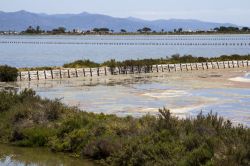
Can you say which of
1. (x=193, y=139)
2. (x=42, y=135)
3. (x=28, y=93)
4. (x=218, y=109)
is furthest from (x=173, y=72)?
(x=193, y=139)

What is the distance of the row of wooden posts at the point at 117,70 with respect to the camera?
4606cm

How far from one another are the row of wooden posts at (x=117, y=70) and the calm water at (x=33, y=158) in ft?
94.4

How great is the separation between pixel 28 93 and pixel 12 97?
69cm

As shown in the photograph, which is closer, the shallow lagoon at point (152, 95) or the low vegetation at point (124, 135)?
the low vegetation at point (124, 135)

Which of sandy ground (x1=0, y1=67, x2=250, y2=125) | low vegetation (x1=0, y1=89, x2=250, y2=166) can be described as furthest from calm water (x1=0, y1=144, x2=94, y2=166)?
sandy ground (x1=0, y1=67, x2=250, y2=125)

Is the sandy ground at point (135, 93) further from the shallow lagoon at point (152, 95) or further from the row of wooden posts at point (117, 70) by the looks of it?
the row of wooden posts at point (117, 70)

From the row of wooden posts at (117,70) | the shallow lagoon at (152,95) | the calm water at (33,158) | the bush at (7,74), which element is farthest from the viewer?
the row of wooden posts at (117,70)

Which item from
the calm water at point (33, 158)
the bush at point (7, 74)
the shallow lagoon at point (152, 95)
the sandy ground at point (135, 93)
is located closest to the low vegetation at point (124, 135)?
the calm water at point (33, 158)

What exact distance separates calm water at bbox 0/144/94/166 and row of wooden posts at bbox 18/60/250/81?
1133 inches

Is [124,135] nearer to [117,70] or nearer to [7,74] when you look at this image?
[7,74]

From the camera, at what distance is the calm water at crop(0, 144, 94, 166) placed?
48.4 feet

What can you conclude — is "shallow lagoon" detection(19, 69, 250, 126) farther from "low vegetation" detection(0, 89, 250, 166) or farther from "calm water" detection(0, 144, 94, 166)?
"calm water" detection(0, 144, 94, 166)

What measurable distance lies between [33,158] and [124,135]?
9.11ft

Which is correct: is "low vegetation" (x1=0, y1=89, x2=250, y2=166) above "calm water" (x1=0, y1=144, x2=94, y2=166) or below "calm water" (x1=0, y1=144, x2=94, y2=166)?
above
